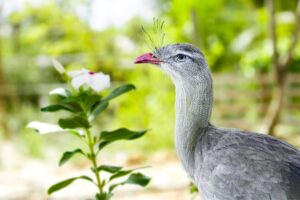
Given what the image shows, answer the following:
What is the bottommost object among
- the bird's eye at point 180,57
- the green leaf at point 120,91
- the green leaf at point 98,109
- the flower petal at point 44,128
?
the flower petal at point 44,128

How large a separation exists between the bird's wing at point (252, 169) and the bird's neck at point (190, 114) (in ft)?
0.30

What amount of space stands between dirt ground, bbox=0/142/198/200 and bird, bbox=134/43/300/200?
1.78 metres

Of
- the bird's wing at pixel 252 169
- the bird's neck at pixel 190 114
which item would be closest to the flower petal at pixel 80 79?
the bird's neck at pixel 190 114

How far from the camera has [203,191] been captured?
1.69 metres

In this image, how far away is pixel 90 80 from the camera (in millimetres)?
1855

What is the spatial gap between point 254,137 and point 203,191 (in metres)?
0.26

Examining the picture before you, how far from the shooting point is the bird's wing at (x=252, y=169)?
1.57 meters

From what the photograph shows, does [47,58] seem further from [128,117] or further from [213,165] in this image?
[213,165]

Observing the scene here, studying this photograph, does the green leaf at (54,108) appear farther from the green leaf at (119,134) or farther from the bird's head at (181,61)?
the bird's head at (181,61)

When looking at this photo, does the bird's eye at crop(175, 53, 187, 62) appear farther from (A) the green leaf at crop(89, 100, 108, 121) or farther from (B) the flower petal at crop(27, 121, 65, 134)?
(B) the flower petal at crop(27, 121, 65, 134)


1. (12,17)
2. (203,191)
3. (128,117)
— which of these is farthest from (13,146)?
(203,191)

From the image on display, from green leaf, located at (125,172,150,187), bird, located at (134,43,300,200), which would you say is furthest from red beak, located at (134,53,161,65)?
green leaf, located at (125,172,150,187)

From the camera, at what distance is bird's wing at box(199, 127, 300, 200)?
157cm

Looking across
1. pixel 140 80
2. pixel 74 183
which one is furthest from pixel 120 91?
pixel 140 80
